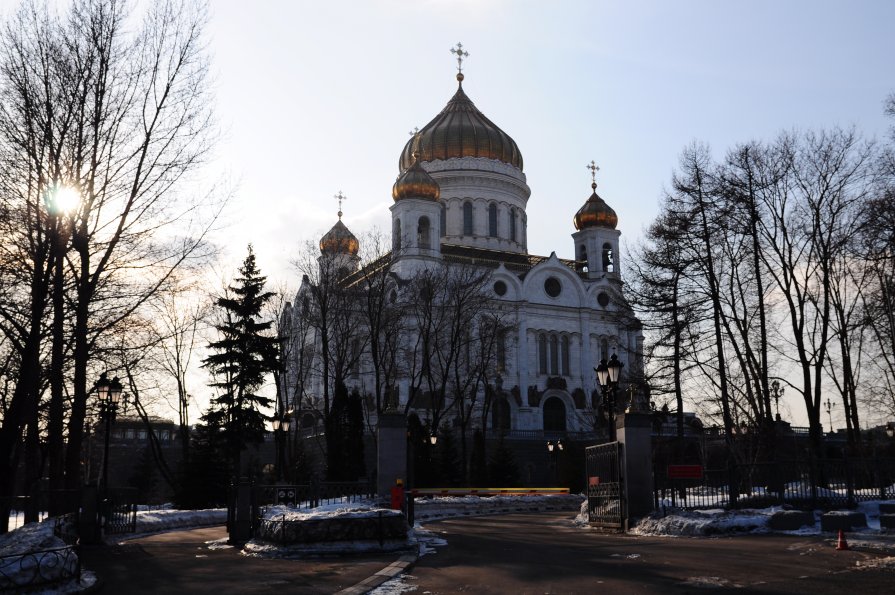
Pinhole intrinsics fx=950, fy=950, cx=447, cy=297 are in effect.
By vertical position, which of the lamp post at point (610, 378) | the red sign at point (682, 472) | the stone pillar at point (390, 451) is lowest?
the red sign at point (682, 472)

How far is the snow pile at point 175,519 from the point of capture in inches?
983

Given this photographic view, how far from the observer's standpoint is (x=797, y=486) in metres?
20.7

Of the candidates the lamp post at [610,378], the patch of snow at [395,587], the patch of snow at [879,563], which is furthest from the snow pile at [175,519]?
the patch of snow at [879,563]

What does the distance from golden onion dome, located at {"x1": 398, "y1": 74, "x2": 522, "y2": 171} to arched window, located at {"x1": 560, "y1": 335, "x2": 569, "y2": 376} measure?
14163 mm

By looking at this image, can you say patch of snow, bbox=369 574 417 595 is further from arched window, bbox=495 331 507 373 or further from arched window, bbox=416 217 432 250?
arched window, bbox=416 217 432 250

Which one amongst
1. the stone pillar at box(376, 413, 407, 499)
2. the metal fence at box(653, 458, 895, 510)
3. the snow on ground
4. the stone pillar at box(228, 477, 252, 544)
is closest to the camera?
the snow on ground

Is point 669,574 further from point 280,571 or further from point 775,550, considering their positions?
point 280,571

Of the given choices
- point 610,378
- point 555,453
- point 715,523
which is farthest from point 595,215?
point 715,523

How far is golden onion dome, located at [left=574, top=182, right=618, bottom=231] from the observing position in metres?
67.3

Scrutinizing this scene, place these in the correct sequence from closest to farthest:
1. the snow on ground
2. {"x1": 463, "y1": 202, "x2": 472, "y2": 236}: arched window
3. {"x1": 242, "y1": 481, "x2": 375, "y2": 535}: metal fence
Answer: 1. the snow on ground
2. {"x1": 242, "y1": 481, "x2": 375, "y2": 535}: metal fence
3. {"x1": 463, "y1": 202, "x2": 472, "y2": 236}: arched window

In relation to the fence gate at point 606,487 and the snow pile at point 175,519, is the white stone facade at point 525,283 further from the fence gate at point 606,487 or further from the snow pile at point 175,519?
the fence gate at point 606,487

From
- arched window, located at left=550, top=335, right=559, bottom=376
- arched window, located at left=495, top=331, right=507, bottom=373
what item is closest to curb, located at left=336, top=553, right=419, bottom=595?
arched window, located at left=495, top=331, right=507, bottom=373

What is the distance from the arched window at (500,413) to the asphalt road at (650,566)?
3800 centimetres

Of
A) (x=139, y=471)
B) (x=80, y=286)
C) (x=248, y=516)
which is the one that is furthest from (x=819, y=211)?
(x=139, y=471)
